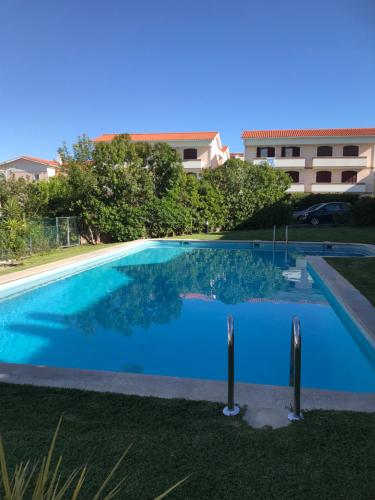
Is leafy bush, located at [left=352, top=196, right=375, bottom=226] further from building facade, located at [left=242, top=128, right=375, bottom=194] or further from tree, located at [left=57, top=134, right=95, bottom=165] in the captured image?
tree, located at [left=57, top=134, right=95, bottom=165]

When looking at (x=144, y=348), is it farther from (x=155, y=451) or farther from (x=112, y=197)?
(x=112, y=197)

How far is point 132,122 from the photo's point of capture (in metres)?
32.0

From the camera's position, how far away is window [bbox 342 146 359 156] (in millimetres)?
35750

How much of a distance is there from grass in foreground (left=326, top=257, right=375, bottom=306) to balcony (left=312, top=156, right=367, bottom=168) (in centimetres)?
2549

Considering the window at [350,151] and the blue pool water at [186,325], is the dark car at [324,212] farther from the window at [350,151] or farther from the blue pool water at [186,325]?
the window at [350,151]

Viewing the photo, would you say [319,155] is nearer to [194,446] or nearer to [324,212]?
[324,212]

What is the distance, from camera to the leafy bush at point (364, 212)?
2172 centimetres

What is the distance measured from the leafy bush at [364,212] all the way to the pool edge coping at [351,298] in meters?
13.1

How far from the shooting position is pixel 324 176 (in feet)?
119

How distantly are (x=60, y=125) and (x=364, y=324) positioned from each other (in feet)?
87.1

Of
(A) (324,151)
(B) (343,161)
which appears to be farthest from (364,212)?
(A) (324,151)

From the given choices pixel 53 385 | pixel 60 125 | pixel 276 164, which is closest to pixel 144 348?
pixel 53 385

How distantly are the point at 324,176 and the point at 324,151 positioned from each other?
94.7 inches

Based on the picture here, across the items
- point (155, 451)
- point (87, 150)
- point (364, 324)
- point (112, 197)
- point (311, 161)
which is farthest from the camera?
point (311, 161)
